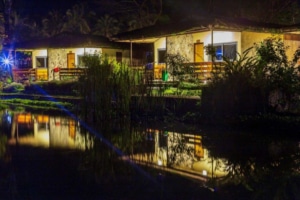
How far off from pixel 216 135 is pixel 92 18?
4042 cm

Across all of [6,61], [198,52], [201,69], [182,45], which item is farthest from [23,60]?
[201,69]

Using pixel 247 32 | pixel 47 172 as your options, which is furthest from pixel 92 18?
pixel 47 172

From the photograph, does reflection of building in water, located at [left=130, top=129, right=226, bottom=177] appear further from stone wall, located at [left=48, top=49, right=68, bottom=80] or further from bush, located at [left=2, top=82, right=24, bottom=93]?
stone wall, located at [left=48, top=49, right=68, bottom=80]

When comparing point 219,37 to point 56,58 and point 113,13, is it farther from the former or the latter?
point 113,13

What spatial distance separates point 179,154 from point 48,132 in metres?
5.90

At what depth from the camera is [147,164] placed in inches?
373

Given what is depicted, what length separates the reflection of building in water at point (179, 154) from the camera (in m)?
9.05

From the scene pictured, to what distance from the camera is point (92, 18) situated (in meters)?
51.5

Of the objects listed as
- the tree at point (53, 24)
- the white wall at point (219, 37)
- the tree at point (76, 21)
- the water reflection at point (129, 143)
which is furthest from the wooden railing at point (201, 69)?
the tree at point (53, 24)

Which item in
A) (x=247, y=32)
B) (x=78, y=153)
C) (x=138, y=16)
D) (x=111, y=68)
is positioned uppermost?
(x=138, y=16)

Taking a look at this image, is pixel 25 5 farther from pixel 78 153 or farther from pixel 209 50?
pixel 78 153

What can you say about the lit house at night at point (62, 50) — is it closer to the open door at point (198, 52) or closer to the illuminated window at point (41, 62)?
Result: the illuminated window at point (41, 62)

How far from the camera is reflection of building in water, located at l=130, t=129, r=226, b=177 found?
9052 mm

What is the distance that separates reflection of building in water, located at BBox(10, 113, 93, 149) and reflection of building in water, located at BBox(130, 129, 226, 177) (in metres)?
1.81
